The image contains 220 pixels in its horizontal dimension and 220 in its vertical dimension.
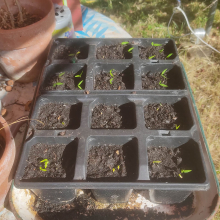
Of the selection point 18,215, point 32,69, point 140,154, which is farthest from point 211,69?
point 18,215

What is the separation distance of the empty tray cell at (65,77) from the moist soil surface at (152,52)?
0.39m

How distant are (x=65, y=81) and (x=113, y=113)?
364 mm

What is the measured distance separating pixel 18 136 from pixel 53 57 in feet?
1.74

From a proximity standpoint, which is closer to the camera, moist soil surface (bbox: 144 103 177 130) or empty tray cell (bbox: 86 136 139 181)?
empty tray cell (bbox: 86 136 139 181)

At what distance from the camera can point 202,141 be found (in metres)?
1.02

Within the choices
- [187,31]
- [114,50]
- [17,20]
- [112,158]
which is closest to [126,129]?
[112,158]

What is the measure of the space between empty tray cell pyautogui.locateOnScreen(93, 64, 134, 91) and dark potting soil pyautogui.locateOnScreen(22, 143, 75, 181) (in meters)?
0.42

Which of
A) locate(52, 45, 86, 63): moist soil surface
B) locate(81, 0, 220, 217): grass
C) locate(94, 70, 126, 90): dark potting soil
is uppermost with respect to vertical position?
locate(52, 45, 86, 63): moist soil surface

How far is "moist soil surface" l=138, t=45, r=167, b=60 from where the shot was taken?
1.34m

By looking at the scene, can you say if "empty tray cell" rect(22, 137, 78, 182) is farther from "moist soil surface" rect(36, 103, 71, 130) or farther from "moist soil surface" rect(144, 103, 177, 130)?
"moist soil surface" rect(144, 103, 177, 130)

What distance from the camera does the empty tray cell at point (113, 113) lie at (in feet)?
3.48

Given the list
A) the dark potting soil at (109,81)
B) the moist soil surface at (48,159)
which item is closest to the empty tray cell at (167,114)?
the dark potting soil at (109,81)

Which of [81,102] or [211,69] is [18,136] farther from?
[211,69]

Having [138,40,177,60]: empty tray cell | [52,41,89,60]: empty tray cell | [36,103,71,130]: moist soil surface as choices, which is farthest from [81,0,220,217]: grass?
[36,103,71,130]: moist soil surface
